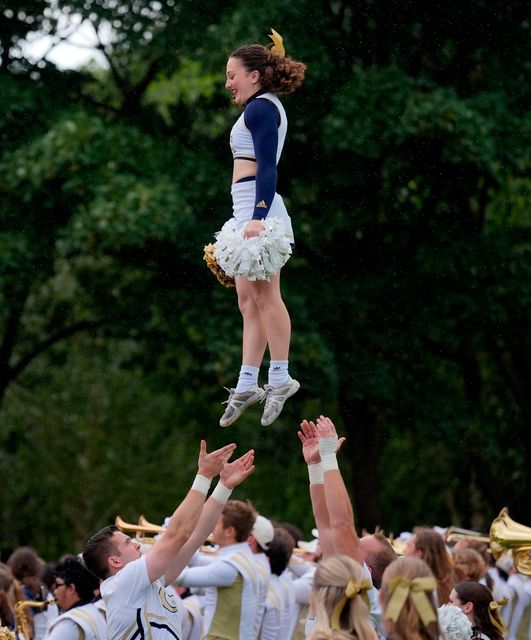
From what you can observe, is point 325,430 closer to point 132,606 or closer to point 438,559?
point 132,606

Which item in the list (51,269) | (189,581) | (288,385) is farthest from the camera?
(51,269)

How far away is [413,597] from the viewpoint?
14.7 feet

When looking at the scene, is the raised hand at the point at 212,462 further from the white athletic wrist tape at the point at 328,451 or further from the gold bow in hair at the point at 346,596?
the gold bow in hair at the point at 346,596

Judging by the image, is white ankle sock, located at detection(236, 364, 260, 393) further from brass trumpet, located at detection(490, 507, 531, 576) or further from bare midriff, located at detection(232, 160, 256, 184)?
brass trumpet, located at detection(490, 507, 531, 576)

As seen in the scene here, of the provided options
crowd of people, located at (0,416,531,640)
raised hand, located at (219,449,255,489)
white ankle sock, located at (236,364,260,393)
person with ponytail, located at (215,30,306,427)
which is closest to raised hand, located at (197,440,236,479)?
crowd of people, located at (0,416,531,640)

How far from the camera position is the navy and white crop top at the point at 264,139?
632 centimetres

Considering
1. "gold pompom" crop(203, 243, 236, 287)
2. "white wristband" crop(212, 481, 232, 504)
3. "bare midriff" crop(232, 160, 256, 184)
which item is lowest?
"white wristband" crop(212, 481, 232, 504)

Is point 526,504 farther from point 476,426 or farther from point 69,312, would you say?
point 69,312

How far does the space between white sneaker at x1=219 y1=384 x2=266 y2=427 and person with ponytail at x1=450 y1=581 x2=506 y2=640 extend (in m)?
1.40

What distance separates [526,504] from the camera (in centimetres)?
1878

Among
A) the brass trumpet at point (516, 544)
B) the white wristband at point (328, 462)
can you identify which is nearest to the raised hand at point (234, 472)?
the white wristband at point (328, 462)

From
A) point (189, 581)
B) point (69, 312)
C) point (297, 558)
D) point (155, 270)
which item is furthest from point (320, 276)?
point (189, 581)

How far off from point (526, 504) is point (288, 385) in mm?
12828

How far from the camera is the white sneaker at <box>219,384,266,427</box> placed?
6605 mm
